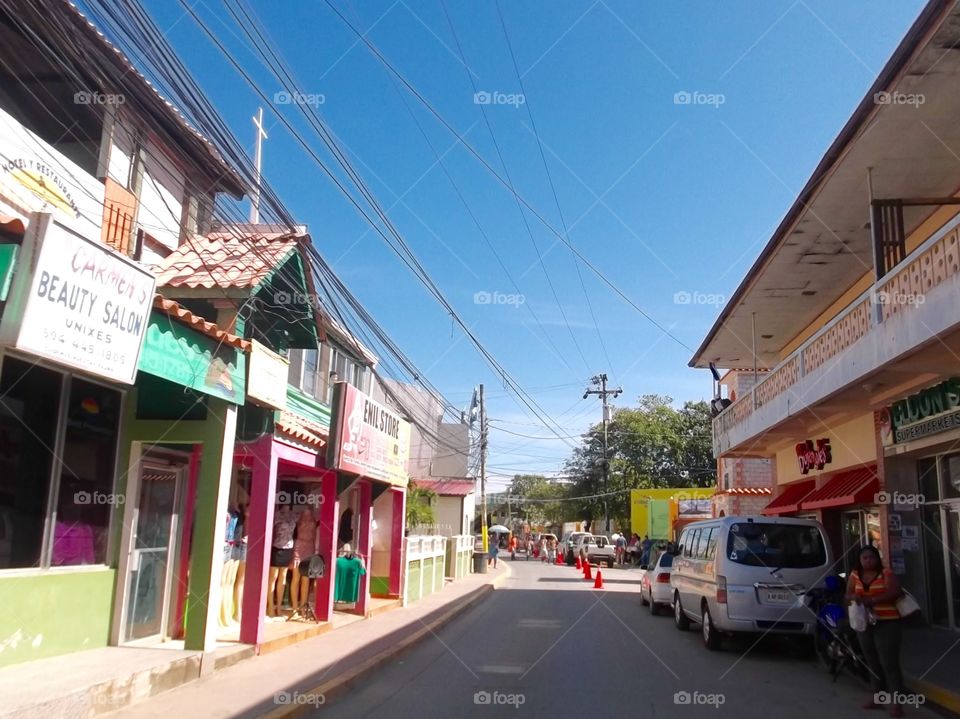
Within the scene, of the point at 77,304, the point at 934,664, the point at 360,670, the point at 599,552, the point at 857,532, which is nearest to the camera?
the point at 77,304

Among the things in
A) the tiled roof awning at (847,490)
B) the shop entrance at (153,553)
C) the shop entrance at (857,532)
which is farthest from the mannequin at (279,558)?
the shop entrance at (857,532)

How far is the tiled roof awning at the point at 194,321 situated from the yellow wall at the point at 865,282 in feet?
31.6

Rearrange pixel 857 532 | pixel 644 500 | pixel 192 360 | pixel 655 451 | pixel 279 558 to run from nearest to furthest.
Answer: pixel 192 360
pixel 279 558
pixel 857 532
pixel 644 500
pixel 655 451

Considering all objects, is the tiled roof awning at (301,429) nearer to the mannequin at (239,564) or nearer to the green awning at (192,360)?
the mannequin at (239,564)

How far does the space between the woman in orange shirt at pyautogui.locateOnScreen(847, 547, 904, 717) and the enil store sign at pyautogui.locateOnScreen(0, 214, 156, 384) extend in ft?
25.3

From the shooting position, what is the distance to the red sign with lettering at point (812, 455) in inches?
727

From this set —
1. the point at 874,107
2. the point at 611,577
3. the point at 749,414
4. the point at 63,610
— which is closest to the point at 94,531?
the point at 63,610

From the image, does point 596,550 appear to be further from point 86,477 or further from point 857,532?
point 86,477

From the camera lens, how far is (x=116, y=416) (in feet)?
31.2

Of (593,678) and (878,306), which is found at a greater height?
(878,306)

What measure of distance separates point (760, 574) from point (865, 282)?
8534 mm

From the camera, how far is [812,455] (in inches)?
750

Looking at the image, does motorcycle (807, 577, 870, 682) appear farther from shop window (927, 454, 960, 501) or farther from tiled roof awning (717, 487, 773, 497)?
tiled roof awning (717, 487, 773, 497)

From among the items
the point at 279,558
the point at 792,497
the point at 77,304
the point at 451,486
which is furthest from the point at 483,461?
the point at 77,304
